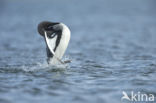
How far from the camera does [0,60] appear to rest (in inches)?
604

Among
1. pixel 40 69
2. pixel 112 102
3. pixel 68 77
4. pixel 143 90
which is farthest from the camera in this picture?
pixel 40 69

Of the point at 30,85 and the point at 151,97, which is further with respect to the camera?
the point at 30,85

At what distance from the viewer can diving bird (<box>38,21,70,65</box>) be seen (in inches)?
493

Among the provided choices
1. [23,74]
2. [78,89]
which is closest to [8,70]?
[23,74]

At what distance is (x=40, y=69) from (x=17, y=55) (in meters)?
4.59

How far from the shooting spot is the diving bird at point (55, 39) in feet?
41.1

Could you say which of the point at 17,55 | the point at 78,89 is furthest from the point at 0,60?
the point at 78,89

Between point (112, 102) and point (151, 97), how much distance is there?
1129 millimetres

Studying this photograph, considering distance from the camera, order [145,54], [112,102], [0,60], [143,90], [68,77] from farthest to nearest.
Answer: [145,54] < [0,60] < [68,77] < [143,90] < [112,102]

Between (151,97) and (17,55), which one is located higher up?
(17,55)

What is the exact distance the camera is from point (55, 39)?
1281 centimetres

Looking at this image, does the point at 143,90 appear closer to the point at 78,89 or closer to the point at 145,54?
the point at 78,89

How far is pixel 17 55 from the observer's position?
17.1m

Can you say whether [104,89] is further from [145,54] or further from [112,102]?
[145,54]
